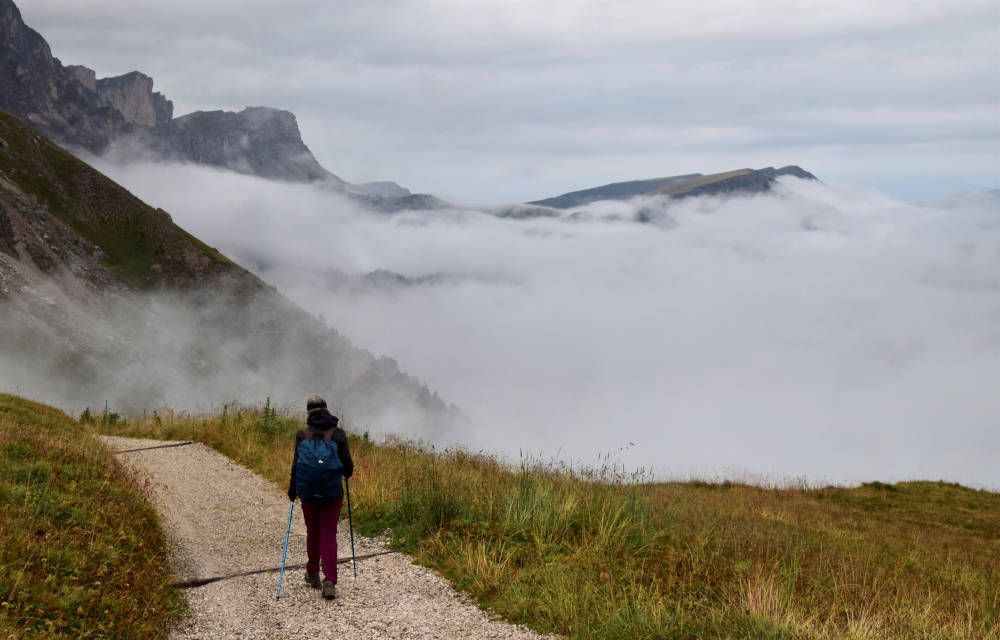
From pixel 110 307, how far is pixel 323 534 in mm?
173543

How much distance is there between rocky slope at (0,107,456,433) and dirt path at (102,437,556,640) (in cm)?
12598

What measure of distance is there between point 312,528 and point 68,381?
141645 mm

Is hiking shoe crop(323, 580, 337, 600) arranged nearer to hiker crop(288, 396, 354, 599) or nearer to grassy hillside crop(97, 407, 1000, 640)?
hiker crop(288, 396, 354, 599)

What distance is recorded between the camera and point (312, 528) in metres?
9.92

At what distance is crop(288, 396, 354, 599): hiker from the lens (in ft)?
31.5

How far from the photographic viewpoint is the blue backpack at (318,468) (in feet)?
31.6

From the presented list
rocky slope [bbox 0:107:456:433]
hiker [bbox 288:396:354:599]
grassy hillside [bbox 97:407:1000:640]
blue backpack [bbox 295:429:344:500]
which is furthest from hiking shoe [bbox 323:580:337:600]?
rocky slope [bbox 0:107:456:433]

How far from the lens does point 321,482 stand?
31.7 ft

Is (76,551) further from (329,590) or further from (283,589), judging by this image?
(329,590)

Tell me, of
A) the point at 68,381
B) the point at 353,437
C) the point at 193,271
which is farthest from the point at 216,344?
the point at 353,437

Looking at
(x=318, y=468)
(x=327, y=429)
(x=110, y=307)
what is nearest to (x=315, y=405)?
(x=327, y=429)

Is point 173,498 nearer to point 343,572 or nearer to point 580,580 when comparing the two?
point 343,572

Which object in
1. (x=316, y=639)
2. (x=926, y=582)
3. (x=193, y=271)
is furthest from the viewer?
(x=193, y=271)

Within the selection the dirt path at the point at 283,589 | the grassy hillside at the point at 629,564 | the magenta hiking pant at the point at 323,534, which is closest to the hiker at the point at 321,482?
the magenta hiking pant at the point at 323,534
